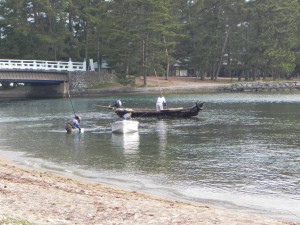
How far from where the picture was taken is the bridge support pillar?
86.1 metres

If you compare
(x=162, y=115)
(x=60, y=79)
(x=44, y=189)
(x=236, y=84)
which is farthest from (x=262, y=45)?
(x=44, y=189)

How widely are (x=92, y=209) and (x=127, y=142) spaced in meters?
17.7

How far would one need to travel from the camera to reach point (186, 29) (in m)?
99.9

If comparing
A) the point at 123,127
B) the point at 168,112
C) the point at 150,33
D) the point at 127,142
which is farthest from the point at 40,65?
the point at 127,142

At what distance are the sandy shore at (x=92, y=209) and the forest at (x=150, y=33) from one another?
222 ft

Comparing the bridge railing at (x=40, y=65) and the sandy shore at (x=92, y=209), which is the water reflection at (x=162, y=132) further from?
the bridge railing at (x=40, y=65)

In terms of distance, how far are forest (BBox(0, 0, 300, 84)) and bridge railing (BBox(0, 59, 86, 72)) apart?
4.81 meters

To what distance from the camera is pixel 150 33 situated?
274 ft

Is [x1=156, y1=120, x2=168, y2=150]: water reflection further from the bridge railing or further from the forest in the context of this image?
the forest

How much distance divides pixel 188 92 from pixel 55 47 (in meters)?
26.5

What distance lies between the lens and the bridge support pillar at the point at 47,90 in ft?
282

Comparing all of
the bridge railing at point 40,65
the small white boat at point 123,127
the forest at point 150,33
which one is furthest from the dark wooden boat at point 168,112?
Answer: the forest at point 150,33

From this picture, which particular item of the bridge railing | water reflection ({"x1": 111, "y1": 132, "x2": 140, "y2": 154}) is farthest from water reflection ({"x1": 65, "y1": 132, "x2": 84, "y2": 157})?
the bridge railing

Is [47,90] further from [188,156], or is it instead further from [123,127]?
[188,156]
